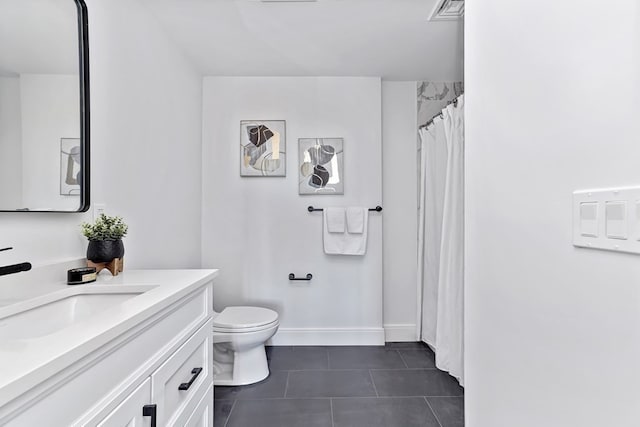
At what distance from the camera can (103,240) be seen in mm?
1307

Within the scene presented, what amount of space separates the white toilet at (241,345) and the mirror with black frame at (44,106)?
1.11 meters

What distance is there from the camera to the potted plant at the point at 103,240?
1.29 m

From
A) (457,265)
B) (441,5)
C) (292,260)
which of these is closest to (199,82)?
(292,260)

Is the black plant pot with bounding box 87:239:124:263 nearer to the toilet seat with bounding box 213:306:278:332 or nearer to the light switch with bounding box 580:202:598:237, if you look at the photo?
the toilet seat with bounding box 213:306:278:332

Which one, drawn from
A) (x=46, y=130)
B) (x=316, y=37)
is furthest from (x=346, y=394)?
(x=316, y=37)

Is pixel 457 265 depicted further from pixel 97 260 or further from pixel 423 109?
pixel 97 260

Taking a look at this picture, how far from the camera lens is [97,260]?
1292mm

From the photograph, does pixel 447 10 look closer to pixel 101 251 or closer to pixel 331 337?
pixel 101 251

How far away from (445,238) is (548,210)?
1477 millimetres

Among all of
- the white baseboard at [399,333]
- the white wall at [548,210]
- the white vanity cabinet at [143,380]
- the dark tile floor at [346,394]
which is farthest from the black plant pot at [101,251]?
the white baseboard at [399,333]

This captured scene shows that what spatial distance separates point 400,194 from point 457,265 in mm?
1002

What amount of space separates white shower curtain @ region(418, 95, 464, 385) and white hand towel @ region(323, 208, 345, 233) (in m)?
0.65

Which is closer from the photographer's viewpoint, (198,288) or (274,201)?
(198,288)

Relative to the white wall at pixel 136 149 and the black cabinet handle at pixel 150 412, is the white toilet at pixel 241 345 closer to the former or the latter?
the white wall at pixel 136 149
